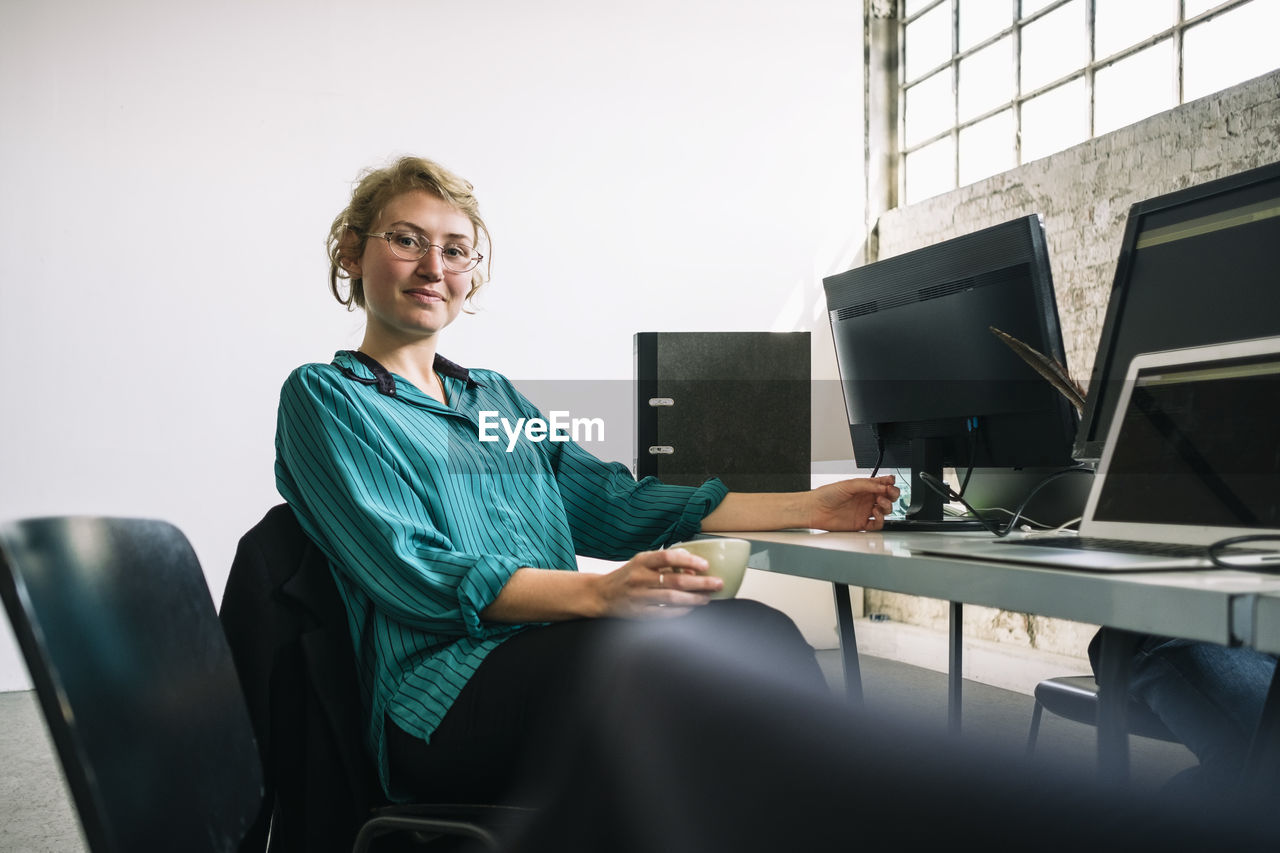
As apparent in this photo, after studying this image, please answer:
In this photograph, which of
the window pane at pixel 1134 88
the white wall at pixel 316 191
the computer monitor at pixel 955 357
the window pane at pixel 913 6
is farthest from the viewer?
the window pane at pixel 913 6

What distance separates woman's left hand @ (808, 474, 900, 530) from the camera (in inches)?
56.9

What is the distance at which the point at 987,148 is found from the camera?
14.3ft

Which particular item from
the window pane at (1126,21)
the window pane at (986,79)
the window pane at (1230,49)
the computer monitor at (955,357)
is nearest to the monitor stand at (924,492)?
the computer monitor at (955,357)

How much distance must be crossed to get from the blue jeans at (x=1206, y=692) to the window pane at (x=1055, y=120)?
3046 mm

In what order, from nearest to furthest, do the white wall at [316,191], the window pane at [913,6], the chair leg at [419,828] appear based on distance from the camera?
the chair leg at [419,828] < the white wall at [316,191] < the window pane at [913,6]

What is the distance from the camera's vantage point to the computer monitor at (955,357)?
54.6 inches

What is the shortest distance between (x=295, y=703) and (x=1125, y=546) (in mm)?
807

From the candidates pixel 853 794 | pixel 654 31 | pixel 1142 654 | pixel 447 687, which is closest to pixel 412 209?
pixel 447 687

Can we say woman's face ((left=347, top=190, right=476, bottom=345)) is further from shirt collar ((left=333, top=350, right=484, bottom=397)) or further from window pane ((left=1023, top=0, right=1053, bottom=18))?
window pane ((left=1023, top=0, right=1053, bottom=18))

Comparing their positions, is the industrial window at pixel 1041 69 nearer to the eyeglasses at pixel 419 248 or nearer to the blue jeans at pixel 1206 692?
the blue jeans at pixel 1206 692

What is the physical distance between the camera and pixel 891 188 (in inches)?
193

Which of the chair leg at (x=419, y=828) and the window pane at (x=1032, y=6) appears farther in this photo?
the window pane at (x=1032, y=6)

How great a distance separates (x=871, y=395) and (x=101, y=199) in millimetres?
3383

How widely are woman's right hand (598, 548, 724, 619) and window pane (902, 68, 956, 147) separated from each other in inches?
164
